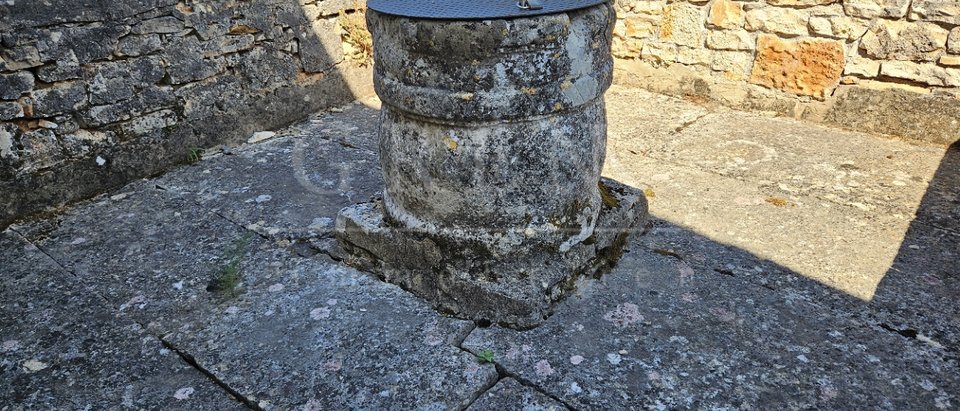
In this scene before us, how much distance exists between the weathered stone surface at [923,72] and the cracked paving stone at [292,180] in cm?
302

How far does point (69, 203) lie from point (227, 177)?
75cm

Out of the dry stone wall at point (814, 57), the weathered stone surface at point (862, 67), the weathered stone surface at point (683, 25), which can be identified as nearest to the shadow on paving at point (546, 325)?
the dry stone wall at point (814, 57)

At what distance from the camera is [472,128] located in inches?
89.0

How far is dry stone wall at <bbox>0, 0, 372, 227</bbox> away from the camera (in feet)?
10.4

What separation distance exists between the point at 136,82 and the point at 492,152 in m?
2.29

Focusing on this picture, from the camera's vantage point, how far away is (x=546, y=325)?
2406 millimetres

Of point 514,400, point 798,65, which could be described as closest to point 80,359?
point 514,400

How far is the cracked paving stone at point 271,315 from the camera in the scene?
2.15 meters

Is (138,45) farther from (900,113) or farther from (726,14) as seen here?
(900,113)

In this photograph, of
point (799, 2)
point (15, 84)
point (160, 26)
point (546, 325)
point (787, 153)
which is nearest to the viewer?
point (546, 325)

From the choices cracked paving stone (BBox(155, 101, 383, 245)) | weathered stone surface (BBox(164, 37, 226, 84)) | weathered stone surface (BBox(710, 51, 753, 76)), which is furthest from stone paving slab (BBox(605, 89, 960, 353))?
weathered stone surface (BBox(164, 37, 226, 84))

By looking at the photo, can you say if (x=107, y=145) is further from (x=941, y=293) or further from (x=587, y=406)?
(x=941, y=293)

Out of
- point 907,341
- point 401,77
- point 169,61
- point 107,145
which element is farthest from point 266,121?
point 907,341

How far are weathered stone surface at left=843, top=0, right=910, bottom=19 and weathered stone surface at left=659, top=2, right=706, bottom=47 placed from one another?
2.98 ft
